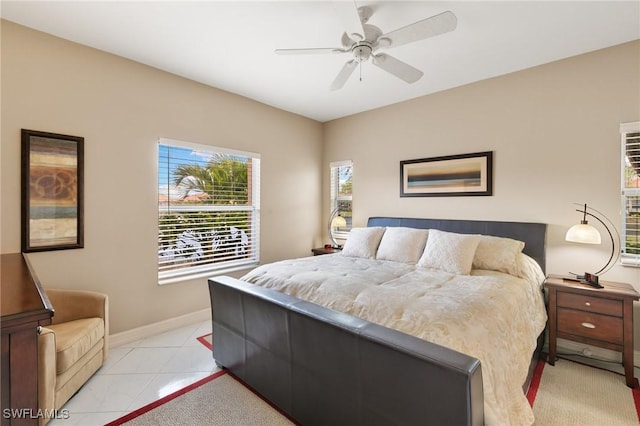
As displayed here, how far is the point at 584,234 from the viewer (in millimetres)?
2533

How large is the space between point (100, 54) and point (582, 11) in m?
3.96

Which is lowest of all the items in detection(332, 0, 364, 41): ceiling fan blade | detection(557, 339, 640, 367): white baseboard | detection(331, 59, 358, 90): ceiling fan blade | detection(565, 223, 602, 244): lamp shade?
detection(557, 339, 640, 367): white baseboard

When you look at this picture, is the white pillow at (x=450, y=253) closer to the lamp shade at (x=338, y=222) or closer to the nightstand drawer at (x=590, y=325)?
the nightstand drawer at (x=590, y=325)

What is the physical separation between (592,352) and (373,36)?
3.30 metres

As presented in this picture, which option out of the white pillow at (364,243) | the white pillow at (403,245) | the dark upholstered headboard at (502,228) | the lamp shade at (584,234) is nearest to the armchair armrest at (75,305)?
the white pillow at (364,243)

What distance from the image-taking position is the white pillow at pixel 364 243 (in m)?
3.39

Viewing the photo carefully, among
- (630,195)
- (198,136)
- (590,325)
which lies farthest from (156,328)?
(630,195)

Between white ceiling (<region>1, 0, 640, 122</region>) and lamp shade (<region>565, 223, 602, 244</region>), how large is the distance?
158 centimetres

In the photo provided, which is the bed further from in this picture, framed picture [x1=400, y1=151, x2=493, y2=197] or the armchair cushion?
the armchair cushion

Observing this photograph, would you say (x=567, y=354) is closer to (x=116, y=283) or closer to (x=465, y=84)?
(x=465, y=84)

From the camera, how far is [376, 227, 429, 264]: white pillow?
3.06 meters

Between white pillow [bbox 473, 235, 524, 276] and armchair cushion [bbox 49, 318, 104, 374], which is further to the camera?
white pillow [bbox 473, 235, 524, 276]

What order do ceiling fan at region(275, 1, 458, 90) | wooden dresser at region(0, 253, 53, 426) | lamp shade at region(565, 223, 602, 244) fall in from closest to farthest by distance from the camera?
1. wooden dresser at region(0, 253, 53, 426)
2. ceiling fan at region(275, 1, 458, 90)
3. lamp shade at region(565, 223, 602, 244)

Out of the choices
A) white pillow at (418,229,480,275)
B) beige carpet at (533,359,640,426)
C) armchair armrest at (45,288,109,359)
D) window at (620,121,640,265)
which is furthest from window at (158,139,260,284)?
window at (620,121,640,265)
